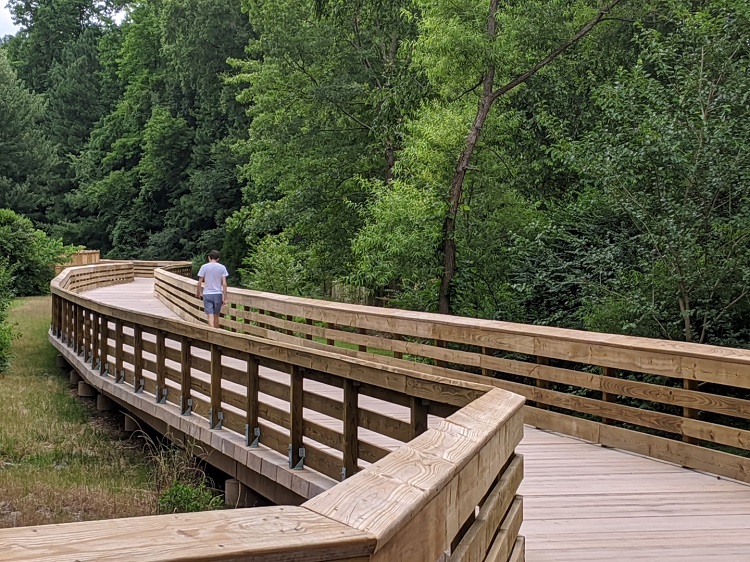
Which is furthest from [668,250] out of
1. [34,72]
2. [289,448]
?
[34,72]

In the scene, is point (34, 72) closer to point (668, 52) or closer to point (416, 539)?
point (668, 52)

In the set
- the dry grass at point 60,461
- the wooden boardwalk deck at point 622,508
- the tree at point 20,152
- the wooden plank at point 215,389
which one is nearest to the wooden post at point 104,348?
the dry grass at point 60,461

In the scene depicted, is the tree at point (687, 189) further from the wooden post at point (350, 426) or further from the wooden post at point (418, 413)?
the wooden post at point (418, 413)

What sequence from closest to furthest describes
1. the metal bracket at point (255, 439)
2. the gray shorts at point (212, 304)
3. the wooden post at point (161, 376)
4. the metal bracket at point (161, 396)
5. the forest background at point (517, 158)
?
1. the metal bracket at point (255, 439)
2. the wooden post at point (161, 376)
3. the metal bracket at point (161, 396)
4. the forest background at point (517, 158)
5. the gray shorts at point (212, 304)

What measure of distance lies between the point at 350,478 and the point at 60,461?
8341mm

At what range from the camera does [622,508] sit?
Answer: 5.43m

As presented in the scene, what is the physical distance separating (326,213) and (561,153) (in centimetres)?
1218

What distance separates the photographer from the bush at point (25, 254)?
34.6 metres

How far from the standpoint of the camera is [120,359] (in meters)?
11.0

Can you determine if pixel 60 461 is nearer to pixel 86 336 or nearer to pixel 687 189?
pixel 86 336

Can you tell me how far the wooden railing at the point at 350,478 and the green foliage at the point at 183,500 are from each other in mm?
579

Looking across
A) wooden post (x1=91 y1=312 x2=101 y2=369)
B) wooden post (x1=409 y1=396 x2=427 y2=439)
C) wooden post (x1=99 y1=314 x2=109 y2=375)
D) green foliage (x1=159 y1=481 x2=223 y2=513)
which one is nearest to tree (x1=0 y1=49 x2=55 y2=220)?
wooden post (x1=91 y1=312 x2=101 y2=369)

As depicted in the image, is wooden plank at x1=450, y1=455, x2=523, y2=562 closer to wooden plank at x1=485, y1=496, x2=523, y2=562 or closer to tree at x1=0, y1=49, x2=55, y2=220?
wooden plank at x1=485, y1=496, x2=523, y2=562

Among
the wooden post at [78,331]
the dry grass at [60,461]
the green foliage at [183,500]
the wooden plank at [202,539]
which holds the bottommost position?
the dry grass at [60,461]
